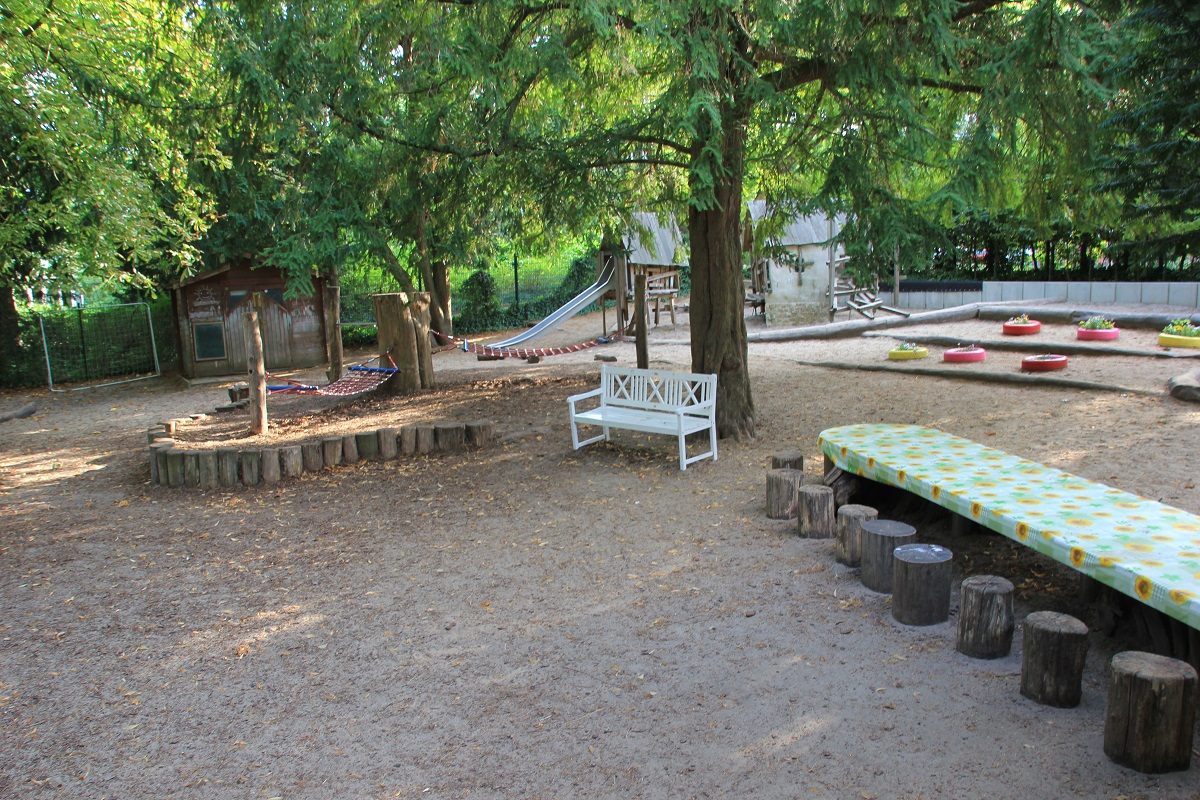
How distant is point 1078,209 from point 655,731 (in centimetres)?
775

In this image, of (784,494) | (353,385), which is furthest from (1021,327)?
(353,385)

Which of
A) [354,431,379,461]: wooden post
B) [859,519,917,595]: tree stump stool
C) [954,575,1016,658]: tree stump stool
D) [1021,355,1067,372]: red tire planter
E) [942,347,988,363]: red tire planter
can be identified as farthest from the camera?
[942,347,988,363]: red tire planter

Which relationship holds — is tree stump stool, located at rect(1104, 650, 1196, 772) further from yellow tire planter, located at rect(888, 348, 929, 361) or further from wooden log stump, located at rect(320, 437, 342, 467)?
yellow tire planter, located at rect(888, 348, 929, 361)

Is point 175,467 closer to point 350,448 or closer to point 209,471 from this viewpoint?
point 209,471

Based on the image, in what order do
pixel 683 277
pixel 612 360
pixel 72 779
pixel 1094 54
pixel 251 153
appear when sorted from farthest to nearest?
pixel 683 277
pixel 612 360
pixel 251 153
pixel 1094 54
pixel 72 779

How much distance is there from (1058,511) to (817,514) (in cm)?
180

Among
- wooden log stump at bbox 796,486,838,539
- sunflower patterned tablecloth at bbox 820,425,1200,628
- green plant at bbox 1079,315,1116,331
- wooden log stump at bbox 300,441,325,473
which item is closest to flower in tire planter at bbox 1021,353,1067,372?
green plant at bbox 1079,315,1116,331

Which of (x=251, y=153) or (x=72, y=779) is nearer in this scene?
(x=72, y=779)

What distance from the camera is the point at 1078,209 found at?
8.80m

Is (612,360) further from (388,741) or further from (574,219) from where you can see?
(388,741)

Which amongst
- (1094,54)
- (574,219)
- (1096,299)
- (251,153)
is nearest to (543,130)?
(574,219)

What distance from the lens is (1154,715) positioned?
9.91 ft

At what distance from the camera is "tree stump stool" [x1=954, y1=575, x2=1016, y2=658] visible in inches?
156

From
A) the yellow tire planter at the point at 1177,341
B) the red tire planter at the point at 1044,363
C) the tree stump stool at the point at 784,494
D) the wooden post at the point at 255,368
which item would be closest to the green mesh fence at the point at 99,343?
the wooden post at the point at 255,368
